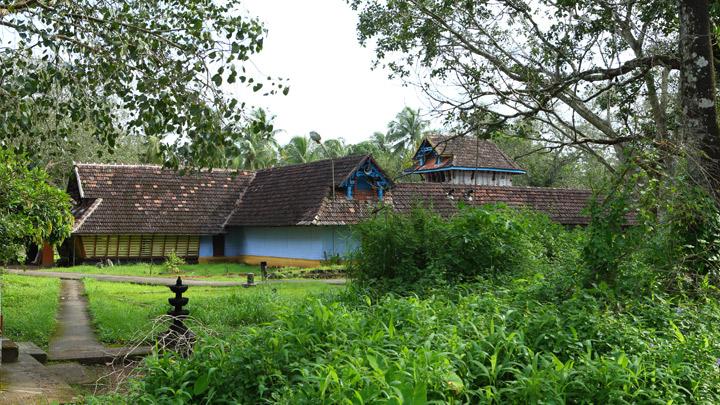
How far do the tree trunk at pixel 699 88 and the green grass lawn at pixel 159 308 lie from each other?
532 cm

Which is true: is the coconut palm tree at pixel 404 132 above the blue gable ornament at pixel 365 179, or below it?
above

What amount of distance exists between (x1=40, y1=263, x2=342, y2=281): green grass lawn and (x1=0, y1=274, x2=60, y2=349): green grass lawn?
3939 millimetres

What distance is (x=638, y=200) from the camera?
703cm

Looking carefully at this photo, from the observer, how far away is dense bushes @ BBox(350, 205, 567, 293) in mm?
9000

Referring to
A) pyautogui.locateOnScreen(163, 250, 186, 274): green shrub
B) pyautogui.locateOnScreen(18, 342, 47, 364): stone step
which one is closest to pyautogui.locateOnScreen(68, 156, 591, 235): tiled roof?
pyautogui.locateOnScreen(163, 250, 186, 274): green shrub

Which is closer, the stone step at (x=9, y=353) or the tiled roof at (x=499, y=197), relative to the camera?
the stone step at (x=9, y=353)

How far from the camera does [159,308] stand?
45.2 feet

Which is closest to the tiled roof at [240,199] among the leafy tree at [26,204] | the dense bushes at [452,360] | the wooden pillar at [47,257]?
the wooden pillar at [47,257]

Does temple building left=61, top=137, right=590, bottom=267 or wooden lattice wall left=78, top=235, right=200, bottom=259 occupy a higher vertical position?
temple building left=61, top=137, right=590, bottom=267

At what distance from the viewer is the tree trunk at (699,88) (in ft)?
26.2

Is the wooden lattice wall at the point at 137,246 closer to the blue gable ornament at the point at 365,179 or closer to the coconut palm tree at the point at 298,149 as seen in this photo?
the blue gable ornament at the point at 365,179

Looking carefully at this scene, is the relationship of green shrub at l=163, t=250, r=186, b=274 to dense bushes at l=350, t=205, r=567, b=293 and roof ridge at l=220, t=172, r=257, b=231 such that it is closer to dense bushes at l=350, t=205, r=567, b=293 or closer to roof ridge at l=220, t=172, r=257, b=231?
roof ridge at l=220, t=172, r=257, b=231

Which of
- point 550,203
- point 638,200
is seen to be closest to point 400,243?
point 638,200

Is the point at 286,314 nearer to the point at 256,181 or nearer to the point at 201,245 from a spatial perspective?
the point at 201,245
